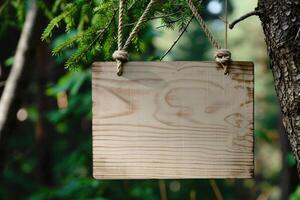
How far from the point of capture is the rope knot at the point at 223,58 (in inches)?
64.9

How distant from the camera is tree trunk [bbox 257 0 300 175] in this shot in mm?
1543

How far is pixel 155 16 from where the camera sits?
198cm

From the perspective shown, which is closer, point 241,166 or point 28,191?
point 241,166

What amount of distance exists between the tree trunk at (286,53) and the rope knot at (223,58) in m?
0.12

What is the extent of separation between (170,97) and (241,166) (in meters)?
0.29

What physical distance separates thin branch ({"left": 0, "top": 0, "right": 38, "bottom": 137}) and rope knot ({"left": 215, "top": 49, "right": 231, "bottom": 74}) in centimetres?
201

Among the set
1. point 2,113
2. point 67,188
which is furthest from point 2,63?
point 2,113

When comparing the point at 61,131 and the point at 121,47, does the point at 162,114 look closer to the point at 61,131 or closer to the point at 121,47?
the point at 121,47

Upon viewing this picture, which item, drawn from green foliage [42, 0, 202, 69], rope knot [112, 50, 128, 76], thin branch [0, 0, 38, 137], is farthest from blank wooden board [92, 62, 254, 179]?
thin branch [0, 0, 38, 137]

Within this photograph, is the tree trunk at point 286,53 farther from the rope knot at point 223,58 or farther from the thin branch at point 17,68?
the thin branch at point 17,68

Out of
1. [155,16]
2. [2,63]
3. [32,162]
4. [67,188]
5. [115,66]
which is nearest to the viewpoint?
[115,66]

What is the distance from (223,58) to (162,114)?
0.24 meters

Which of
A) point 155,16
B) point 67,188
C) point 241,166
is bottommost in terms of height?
point 67,188

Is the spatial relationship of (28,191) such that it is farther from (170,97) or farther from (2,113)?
(170,97)
